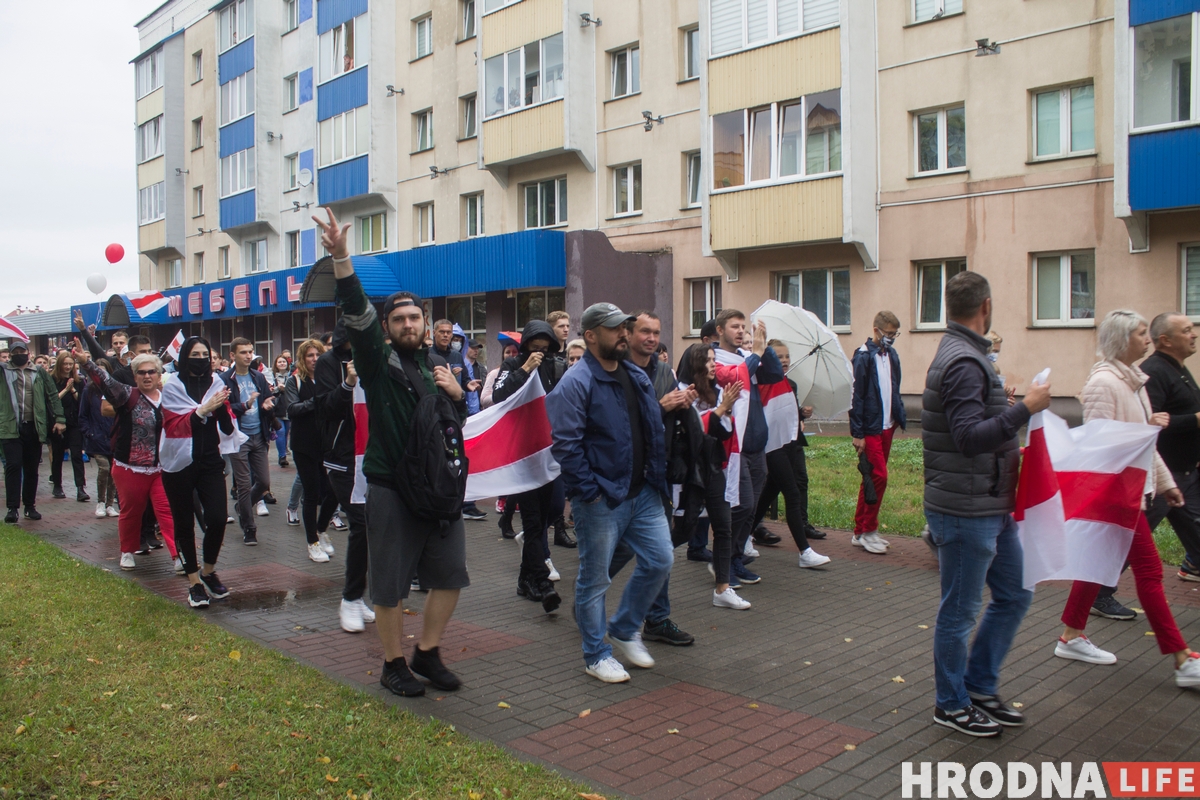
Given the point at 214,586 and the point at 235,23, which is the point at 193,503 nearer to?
the point at 214,586

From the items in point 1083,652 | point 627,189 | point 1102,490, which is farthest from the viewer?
point 627,189

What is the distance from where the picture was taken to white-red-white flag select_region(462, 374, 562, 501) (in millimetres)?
6961

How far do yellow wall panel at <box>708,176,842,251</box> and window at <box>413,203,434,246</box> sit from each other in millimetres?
12597

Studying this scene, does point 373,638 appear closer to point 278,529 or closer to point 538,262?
point 278,529

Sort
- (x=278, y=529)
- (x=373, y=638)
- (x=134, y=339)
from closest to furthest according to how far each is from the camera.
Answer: (x=373, y=638) < (x=134, y=339) < (x=278, y=529)

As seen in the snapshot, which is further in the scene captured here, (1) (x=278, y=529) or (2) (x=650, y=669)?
(1) (x=278, y=529)

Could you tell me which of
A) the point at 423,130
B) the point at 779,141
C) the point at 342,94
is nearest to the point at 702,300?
the point at 779,141

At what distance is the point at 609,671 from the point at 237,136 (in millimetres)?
41676

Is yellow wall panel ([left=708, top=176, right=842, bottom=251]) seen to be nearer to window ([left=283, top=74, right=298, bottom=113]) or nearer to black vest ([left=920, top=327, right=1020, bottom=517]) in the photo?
black vest ([left=920, top=327, right=1020, bottom=517])

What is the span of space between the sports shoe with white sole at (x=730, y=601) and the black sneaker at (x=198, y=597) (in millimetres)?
3797

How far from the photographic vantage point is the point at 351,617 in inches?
258

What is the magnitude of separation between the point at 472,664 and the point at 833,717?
2.17 m

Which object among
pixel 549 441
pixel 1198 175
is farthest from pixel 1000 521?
pixel 1198 175

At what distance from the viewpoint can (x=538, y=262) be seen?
25000 millimetres
